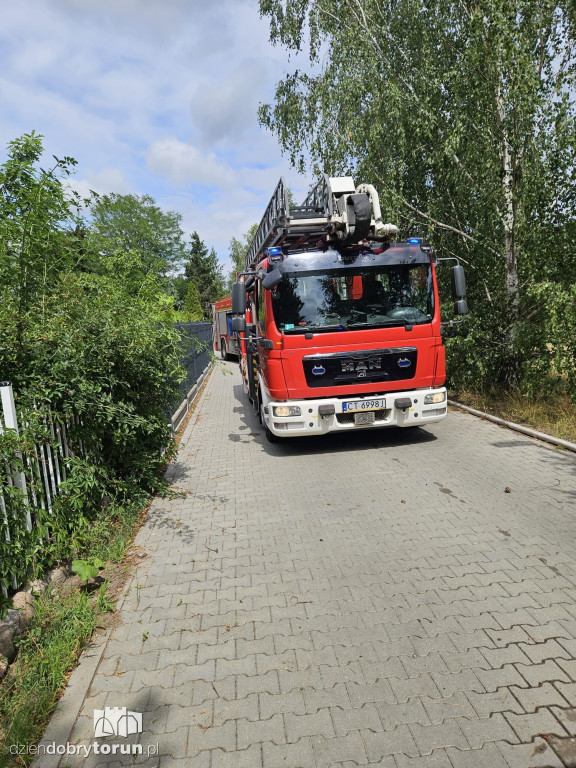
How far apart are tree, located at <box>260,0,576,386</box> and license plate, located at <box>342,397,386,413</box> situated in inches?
110

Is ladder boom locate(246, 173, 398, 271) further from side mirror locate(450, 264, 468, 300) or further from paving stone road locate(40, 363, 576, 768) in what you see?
paving stone road locate(40, 363, 576, 768)

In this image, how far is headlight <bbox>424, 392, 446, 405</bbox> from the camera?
7187 millimetres

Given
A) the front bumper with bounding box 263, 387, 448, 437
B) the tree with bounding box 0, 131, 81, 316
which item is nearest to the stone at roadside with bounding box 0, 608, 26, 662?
the tree with bounding box 0, 131, 81, 316

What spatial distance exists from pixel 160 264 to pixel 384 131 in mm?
7284

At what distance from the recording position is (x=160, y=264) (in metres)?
6.64

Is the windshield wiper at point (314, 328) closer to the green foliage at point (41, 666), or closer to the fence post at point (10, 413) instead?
the fence post at point (10, 413)

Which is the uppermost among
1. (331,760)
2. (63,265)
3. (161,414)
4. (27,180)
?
(27,180)

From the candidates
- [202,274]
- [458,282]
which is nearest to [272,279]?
[458,282]

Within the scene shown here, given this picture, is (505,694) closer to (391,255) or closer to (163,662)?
(163,662)

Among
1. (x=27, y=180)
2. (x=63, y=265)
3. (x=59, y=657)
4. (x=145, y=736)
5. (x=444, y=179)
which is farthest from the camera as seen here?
(x=444, y=179)

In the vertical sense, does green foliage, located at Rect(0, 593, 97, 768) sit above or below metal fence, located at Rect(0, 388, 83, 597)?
below

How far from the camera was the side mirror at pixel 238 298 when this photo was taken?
7363mm

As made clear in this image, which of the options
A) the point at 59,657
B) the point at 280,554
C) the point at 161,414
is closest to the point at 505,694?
the point at 280,554

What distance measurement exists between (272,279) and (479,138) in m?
5.20
